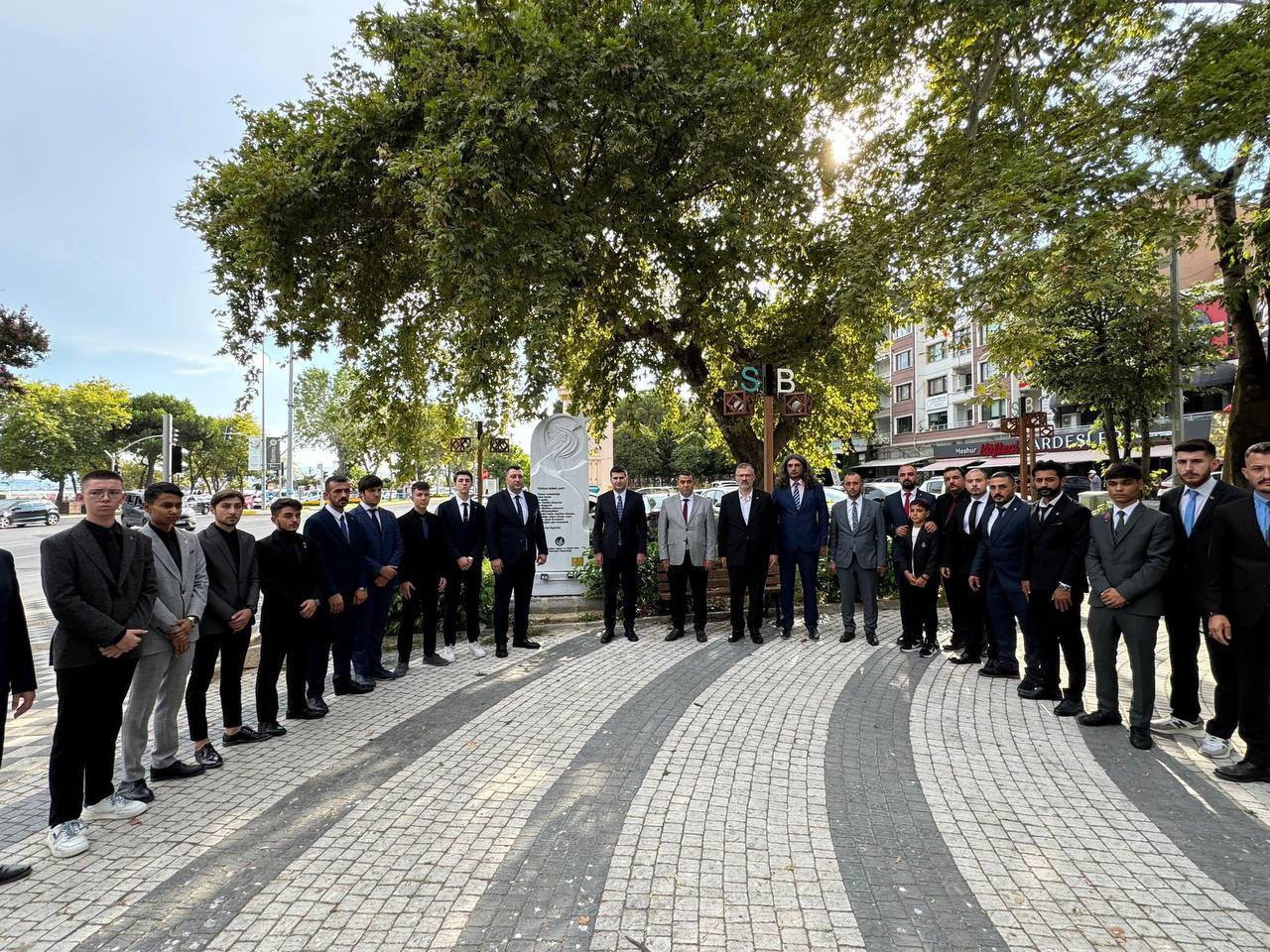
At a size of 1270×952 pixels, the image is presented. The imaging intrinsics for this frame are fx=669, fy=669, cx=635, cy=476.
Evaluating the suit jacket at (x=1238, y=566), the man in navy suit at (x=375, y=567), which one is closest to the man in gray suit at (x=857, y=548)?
the suit jacket at (x=1238, y=566)

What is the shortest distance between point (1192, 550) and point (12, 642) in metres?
7.41

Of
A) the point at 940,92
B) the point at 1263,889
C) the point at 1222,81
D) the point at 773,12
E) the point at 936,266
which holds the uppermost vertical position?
the point at 773,12

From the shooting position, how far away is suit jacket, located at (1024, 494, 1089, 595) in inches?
217

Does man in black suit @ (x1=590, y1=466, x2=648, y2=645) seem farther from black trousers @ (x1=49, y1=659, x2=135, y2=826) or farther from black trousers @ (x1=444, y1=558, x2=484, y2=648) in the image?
black trousers @ (x1=49, y1=659, x2=135, y2=826)

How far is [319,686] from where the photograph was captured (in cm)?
568

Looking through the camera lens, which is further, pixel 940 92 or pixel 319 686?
pixel 940 92

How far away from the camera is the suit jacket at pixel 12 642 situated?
3379mm

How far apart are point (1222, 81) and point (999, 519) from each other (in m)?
4.80

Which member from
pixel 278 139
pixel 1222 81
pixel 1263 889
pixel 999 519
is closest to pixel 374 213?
pixel 278 139

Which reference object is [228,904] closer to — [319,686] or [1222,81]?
[319,686]

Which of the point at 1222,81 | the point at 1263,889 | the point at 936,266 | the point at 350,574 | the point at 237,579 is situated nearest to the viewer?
the point at 1263,889

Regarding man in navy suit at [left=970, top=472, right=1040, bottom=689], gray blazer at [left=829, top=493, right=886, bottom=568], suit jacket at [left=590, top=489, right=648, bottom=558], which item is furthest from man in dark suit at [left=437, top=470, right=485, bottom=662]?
man in navy suit at [left=970, top=472, right=1040, bottom=689]

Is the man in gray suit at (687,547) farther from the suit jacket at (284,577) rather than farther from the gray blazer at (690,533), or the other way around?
the suit jacket at (284,577)

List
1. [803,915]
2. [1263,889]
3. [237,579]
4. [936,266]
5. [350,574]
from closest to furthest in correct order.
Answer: [803,915] < [1263,889] < [237,579] < [350,574] < [936,266]
